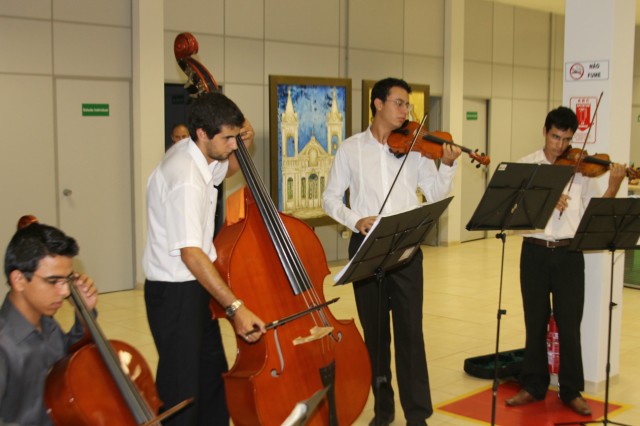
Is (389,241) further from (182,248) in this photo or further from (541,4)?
(541,4)

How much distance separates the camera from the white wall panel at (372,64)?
9922 mm

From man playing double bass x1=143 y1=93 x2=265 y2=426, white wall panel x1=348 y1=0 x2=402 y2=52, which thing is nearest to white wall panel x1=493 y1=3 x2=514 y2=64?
white wall panel x1=348 y1=0 x2=402 y2=52

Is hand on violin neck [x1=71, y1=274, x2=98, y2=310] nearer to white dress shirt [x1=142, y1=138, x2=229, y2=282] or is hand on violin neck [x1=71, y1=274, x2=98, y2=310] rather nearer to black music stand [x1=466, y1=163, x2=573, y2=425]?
white dress shirt [x1=142, y1=138, x2=229, y2=282]

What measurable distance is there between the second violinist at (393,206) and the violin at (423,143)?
0.20ft

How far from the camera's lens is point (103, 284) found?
7.92 m

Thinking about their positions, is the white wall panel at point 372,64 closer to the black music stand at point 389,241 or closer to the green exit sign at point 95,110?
the green exit sign at point 95,110

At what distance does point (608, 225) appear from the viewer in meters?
4.04

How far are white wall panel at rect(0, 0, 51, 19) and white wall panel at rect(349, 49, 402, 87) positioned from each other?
156 inches

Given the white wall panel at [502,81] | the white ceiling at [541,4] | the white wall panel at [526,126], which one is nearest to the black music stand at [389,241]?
the white wall panel at [502,81]

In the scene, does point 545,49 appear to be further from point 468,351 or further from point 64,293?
point 64,293

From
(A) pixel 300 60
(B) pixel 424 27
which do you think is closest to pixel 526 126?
(B) pixel 424 27

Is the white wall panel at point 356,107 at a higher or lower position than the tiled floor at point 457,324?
higher

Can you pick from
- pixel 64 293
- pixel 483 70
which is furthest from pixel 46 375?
pixel 483 70

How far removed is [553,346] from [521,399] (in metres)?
0.42
